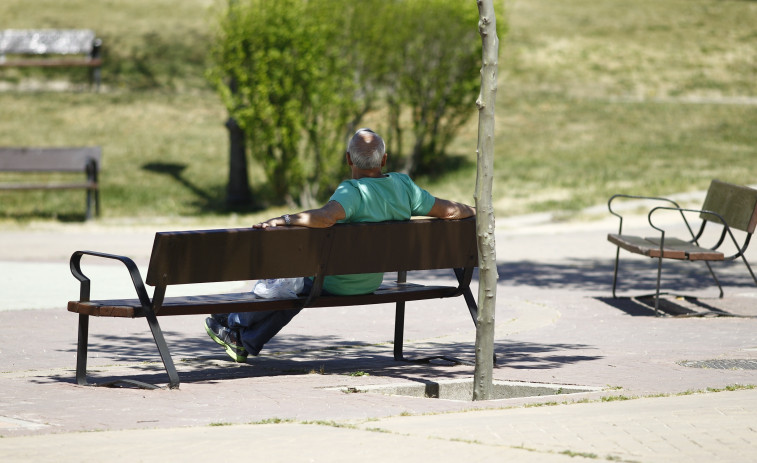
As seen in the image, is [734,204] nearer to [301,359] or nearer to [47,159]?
[301,359]

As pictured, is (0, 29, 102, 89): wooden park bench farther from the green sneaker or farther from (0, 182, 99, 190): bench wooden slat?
the green sneaker

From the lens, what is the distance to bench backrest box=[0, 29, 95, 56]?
2533cm

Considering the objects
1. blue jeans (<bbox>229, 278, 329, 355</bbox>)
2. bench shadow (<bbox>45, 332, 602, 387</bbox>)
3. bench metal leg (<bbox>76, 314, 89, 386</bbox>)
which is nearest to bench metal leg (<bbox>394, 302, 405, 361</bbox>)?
bench shadow (<bbox>45, 332, 602, 387</bbox>)

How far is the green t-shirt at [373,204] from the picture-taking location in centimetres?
646

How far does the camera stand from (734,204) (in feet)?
32.1

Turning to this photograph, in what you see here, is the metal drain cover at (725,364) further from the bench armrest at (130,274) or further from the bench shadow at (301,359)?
the bench armrest at (130,274)

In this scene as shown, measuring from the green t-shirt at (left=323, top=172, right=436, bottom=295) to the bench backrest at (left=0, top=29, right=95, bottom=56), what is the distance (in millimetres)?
19834

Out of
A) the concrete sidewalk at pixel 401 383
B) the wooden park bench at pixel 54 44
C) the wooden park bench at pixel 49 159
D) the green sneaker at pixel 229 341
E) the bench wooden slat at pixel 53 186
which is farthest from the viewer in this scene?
the wooden park bench at pixel 54 44

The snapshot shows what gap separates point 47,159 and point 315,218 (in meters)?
13.0

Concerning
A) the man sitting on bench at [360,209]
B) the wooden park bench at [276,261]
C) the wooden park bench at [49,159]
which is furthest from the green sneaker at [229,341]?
the wooden park bench at [49,159]

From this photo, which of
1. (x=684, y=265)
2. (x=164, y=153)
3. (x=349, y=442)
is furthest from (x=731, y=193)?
(x=164, y=153)

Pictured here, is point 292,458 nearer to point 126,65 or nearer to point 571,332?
point 571,332

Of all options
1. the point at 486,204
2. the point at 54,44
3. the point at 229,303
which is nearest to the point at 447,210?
the point at 486,204

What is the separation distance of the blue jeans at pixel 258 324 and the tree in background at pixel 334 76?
441 inches
